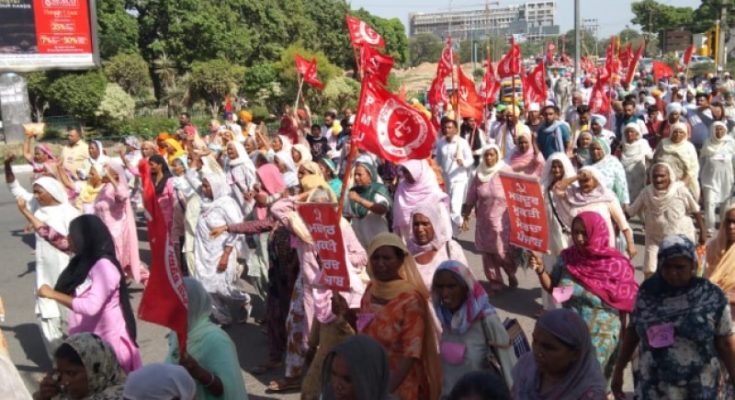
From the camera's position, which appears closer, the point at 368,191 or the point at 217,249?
the point at 368,191

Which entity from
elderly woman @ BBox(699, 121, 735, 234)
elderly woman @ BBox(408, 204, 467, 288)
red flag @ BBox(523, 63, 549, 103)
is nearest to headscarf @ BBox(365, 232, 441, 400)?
elderly woman @ BBox(408, 204, 467, 288)

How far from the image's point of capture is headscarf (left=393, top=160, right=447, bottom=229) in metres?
6.77

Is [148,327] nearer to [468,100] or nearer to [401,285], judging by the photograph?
[401,285]

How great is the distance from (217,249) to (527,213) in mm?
2707

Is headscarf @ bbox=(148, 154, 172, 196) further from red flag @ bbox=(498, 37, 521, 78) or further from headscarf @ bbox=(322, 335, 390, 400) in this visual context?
red flag @ bbox=(498, 37, 521, 78)

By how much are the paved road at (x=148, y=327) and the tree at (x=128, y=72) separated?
23.5 meters

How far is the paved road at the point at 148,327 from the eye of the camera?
19.8 ft

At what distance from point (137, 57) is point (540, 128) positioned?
25.6 m

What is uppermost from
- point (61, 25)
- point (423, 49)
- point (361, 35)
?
point (423, 49)

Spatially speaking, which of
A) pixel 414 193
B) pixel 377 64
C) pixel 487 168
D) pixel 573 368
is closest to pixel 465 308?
pixel 573 368

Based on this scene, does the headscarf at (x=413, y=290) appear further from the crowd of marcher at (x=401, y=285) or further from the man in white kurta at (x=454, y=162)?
the man in white kurta at (x=454, y=162)

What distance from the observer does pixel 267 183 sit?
22.7 feet

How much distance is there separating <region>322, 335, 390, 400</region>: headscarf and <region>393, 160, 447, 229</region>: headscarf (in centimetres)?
387

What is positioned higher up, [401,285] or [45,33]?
[45,33]
